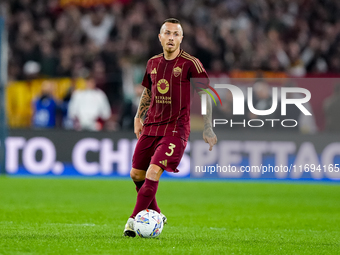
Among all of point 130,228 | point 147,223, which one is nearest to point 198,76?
point 147,223

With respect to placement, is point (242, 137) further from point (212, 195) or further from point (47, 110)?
point (47, 110)

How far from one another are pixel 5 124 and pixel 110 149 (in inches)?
95.9

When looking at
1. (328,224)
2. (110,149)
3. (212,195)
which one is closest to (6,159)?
(110,149)

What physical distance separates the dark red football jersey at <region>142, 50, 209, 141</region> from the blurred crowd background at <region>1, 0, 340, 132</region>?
7.70 m

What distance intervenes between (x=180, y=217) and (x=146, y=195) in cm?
261

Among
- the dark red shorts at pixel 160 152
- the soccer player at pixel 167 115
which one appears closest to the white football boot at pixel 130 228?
the soccer player at pixel 167 115

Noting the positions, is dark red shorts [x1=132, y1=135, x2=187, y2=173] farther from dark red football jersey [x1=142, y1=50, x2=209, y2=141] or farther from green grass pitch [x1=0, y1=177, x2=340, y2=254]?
green grass pitch [x1=0, y1=177, x2=340, y2=254]

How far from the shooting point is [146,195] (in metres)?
6.25

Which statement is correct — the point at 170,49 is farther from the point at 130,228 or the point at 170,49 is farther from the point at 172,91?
the point at 130,228

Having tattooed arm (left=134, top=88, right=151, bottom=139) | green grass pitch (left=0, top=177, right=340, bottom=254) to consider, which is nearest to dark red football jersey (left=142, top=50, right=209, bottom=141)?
tattooed arm (left=134, top=88, right=151, bottom=139)

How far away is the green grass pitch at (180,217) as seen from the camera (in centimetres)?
593

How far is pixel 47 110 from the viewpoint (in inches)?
570

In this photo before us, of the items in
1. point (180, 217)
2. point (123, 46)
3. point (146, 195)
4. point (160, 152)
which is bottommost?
point (180, 217)

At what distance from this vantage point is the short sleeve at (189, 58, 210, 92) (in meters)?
6.34
